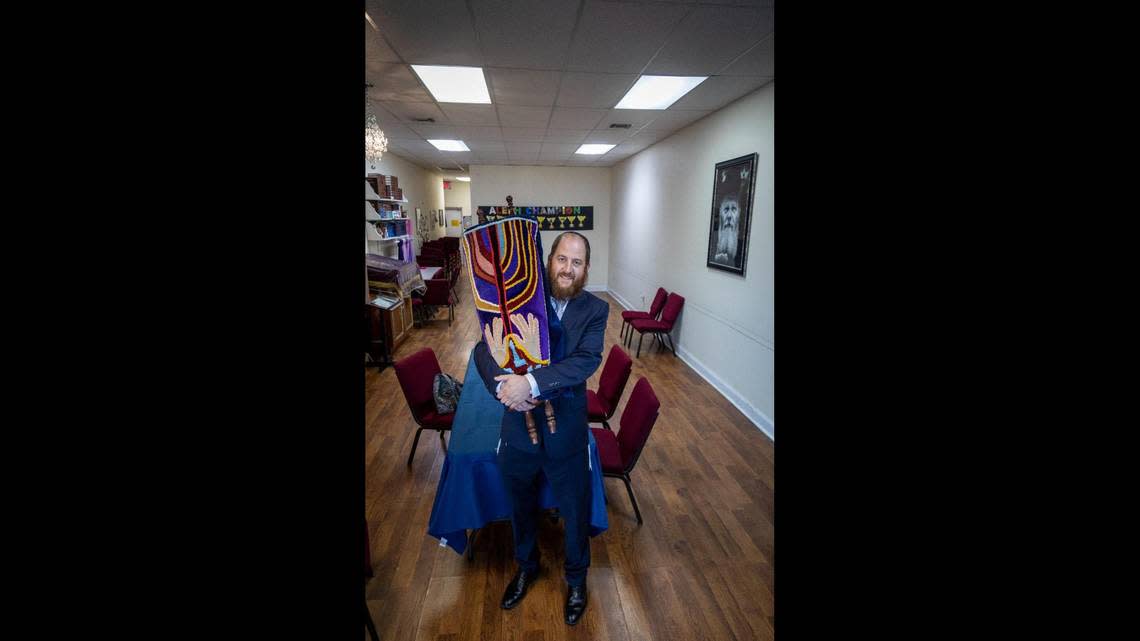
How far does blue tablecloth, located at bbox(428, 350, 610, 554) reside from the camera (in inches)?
85.4

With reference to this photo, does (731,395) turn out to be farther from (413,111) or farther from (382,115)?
(382,115)

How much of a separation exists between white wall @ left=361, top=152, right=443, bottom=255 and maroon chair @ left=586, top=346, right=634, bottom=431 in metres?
4.97

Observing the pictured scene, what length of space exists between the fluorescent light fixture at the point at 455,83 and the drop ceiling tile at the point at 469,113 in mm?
187

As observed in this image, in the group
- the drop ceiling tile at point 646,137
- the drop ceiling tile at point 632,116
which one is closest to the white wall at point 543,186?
the drop ceiling tile at point 646,137

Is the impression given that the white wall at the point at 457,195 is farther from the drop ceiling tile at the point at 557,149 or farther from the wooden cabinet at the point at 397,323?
the wooden cabinet at the point at 397,323

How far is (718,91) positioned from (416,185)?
8550mm

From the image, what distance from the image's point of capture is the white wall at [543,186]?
10047mm

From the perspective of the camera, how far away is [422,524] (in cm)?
270

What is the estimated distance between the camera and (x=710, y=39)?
2.71m

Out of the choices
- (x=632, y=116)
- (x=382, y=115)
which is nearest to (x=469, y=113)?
(x=382, y=115)

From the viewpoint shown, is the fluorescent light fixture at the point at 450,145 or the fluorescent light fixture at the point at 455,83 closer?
the fluorescent light fixture at the point at 455,83

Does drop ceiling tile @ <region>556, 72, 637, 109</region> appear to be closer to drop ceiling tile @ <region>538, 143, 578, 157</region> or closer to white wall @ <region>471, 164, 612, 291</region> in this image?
drop ceiling tile @ <region>538, 143, 578, 157</region>
